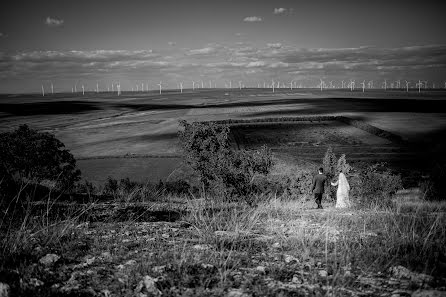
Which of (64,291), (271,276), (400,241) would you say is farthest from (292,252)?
→ (64,291)

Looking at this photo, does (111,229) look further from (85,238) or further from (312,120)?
(312,120)

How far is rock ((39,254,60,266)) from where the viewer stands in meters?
5.11

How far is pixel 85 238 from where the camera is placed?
650 cm

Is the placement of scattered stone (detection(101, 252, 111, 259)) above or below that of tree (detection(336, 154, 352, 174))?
above

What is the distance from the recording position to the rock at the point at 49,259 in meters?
5.11

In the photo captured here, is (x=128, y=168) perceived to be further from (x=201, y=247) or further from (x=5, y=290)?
(x=5, y=290)

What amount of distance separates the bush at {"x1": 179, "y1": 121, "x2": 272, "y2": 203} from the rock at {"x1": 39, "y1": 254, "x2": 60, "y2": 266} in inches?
734

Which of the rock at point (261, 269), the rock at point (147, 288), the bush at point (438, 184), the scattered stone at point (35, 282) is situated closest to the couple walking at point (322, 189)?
the rock at point (261, 269)

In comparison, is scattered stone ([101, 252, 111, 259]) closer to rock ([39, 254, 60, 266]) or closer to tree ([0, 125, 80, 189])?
rock ([39, 254, 60, 266])

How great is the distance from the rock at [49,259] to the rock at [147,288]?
1.68 m

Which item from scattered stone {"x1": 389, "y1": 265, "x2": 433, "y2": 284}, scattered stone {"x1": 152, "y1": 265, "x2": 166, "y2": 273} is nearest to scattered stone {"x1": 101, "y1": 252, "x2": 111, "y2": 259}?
scattered stone {"x1": 152, "y1": 265, "x2": 166, "y2": 273}

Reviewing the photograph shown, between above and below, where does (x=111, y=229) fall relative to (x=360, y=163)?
above

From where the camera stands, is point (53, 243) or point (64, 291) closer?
point (64, 291)

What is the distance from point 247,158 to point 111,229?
69.9ft
